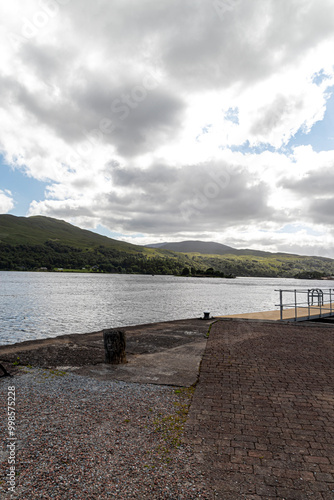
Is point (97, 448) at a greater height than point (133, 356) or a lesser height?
greater

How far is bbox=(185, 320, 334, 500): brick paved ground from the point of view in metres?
3.60

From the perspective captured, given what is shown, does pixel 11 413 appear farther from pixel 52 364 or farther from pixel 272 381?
pixel 272 381

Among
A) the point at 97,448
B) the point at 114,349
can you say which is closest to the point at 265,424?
the point at 97,448

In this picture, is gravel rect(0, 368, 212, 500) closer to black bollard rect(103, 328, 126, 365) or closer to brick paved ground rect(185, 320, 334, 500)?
brick paved ground rect(185, 320, 334, 500)

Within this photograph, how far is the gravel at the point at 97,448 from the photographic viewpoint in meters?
3.41

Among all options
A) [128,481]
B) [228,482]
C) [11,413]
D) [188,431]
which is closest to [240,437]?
[188,431]

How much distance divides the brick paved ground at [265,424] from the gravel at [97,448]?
0.43 m

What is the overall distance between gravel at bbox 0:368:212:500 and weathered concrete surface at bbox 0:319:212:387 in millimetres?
1076

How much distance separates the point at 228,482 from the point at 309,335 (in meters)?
11.6

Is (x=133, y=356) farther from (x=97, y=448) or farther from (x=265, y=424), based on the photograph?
(x=97, y=448)

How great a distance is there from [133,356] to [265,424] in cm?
535

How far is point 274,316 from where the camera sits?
19.3m

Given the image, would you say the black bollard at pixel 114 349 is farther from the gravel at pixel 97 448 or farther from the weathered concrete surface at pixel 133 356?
the gravel at pixel 97 448

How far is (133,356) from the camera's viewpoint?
9.63m
